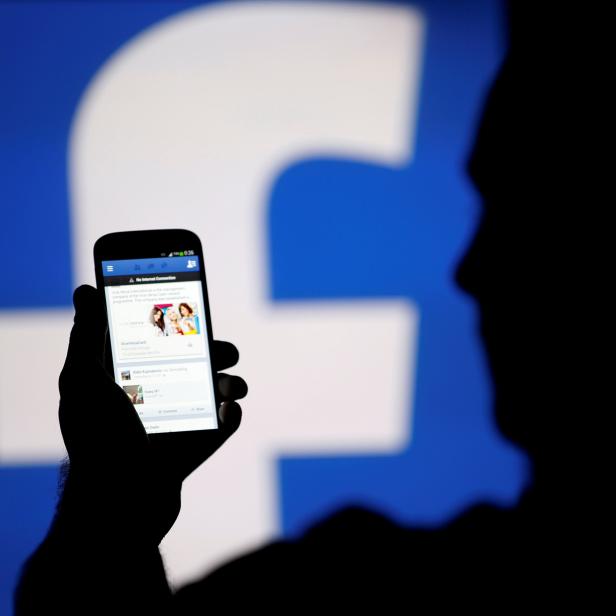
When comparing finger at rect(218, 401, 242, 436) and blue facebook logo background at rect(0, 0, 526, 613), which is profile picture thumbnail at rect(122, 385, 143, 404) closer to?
finger at rect(218, 401, 242, 436)

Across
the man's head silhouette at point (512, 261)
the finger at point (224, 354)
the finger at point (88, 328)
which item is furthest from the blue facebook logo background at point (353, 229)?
the finger at point (88, 328)

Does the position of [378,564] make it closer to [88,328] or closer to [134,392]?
[134,392]

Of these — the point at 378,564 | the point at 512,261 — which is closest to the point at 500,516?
the point at 378,564

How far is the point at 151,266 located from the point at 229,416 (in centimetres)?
23

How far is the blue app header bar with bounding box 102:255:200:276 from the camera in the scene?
0.83m

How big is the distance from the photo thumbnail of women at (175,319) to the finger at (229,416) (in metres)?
0.12

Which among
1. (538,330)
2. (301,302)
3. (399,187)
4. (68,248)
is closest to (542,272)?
(538,330)

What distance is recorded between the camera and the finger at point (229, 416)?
2.80ft

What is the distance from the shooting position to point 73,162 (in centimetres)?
105

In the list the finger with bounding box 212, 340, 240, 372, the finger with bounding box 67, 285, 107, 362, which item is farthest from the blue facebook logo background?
the finger with bounding box 67, 285, 107, 362

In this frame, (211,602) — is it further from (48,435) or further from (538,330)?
(538,330)

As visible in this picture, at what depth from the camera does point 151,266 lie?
0.84m

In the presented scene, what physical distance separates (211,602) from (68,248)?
674 mm

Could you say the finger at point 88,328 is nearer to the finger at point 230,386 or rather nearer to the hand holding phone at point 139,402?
the hand holding phone at point 139,402
